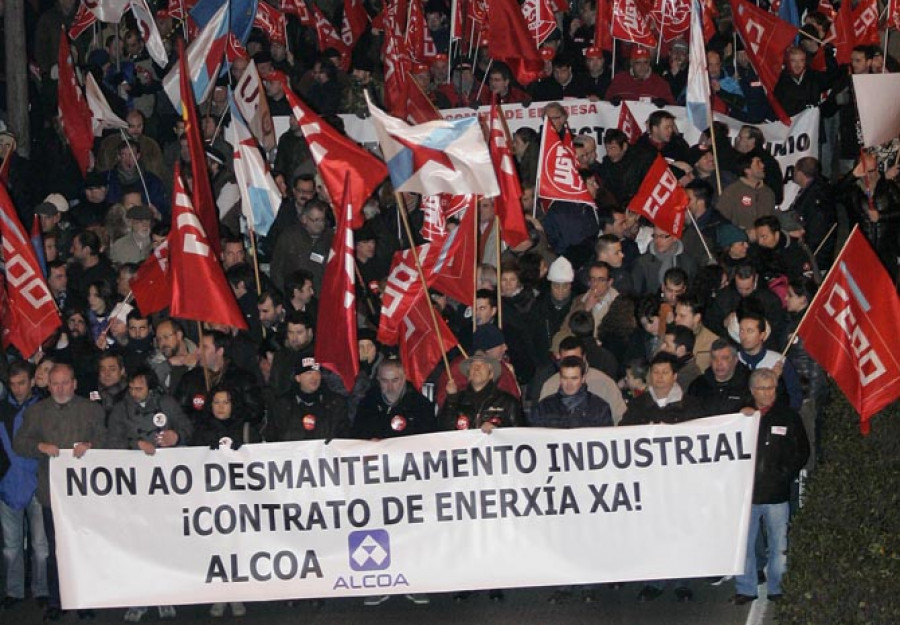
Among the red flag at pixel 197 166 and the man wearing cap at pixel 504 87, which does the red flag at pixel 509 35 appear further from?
the red flag at pixel 197 166

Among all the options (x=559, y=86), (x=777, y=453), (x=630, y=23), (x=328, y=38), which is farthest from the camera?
(x=328, y=38)

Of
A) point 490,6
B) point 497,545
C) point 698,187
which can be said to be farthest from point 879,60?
point 497,545

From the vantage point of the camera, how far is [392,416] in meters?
14.5

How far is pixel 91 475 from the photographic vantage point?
1367cm

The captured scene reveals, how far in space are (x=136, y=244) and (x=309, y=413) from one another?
5.82 m

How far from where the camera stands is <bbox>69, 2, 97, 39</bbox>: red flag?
Result: 2406cm

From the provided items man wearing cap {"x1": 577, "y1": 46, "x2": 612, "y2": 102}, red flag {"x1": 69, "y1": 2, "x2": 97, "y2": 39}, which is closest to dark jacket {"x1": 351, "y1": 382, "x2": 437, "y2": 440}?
man wearing cap {"x1": 577, "y1": 46, "x2": 612, "y2": 102}

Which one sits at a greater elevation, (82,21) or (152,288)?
(152,288)

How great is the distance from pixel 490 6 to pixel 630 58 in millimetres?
2027

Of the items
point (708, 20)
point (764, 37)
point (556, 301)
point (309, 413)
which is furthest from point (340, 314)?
point (708, 20)

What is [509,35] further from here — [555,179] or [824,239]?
[824,239]

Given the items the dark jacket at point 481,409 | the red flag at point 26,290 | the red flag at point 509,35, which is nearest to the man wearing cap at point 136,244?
the red flag at point 26,290

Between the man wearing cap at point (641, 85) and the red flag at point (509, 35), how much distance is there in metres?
0.97

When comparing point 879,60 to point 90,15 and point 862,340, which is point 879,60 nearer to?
point 862,340
